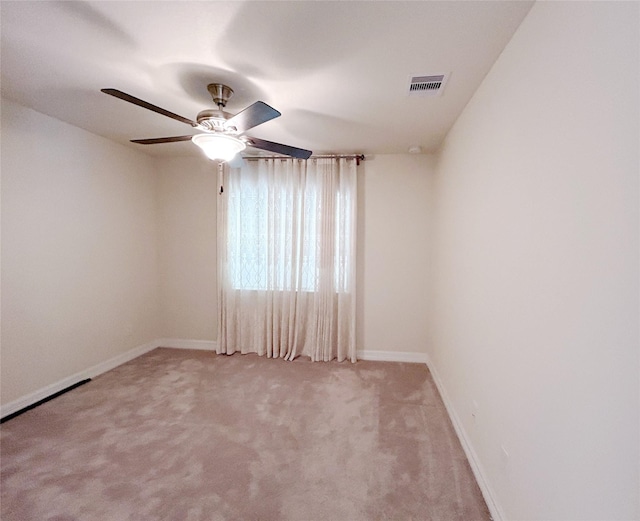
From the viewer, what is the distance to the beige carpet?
1.56 meters

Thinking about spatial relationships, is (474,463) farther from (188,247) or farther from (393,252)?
(188,247)

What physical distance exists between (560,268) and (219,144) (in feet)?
6.26

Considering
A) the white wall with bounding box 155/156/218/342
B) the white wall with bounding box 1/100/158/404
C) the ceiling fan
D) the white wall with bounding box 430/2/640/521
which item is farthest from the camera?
the white wall with bounding box 155/156/218/342

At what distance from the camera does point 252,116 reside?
5.62ft

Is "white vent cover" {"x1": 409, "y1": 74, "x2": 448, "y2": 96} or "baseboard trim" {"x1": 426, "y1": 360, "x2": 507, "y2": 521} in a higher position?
"white vent cover" {"x1": 409, "y1": 74, "x2": 448, "y2": 96}

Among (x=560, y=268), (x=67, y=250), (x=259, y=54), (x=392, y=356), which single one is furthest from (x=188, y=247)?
(x=560, y=268)

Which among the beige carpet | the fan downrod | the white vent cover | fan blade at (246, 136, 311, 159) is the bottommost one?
the beige carpet

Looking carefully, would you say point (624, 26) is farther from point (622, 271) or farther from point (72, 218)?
point (72, 218)

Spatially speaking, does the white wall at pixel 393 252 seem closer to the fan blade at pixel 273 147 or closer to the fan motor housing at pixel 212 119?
the fan blade at pixel 273 147

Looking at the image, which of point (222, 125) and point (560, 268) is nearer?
point (560, 268)

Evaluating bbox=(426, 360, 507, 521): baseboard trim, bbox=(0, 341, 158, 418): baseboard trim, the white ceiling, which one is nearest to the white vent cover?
the white ceiling

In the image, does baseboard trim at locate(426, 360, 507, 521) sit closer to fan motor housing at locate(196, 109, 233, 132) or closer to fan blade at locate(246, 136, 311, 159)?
fan blade at locate(246, 136, 311, 159)

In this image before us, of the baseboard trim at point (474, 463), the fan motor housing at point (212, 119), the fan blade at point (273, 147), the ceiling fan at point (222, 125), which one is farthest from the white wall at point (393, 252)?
the fan motor housing at point (212, 119)

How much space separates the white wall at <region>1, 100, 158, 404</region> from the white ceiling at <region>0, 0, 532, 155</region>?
0.43m
